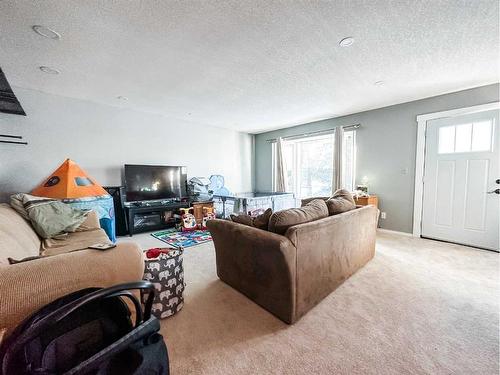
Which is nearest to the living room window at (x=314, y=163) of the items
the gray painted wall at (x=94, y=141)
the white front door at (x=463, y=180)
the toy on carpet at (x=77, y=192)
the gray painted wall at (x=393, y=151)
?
the gray painted wall at (x=393, y=151)

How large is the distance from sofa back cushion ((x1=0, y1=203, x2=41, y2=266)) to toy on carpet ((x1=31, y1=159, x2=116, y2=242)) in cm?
86

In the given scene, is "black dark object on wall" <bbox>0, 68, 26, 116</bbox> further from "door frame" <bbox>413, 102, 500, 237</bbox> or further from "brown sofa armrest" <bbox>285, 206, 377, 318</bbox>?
"door frame" <bbox>413, 102, 500, 237</bbox>

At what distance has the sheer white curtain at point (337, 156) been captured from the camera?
13.8 ft

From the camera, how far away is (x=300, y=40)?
6.23ft

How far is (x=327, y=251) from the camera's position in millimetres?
1758

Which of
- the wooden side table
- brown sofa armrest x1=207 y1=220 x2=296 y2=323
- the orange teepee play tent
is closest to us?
brown sofa armrest x1=207 y1=220 x2=296 y2=323

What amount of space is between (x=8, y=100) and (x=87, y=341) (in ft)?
11.2

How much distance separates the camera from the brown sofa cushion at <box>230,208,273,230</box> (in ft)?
5.66

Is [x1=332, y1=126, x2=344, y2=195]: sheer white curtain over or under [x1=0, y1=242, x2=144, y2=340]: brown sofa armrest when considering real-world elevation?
over

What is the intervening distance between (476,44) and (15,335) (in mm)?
3552

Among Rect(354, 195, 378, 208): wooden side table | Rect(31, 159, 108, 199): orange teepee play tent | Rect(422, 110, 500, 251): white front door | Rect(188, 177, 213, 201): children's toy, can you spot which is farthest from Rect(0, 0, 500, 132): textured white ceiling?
Rect(188, 177, 213, 201): children's toy

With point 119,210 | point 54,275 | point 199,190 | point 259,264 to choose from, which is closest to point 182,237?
point 119,210

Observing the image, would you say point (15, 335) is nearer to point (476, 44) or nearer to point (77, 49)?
point (77, 49)

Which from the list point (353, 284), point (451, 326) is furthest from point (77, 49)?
point (451, 326)
